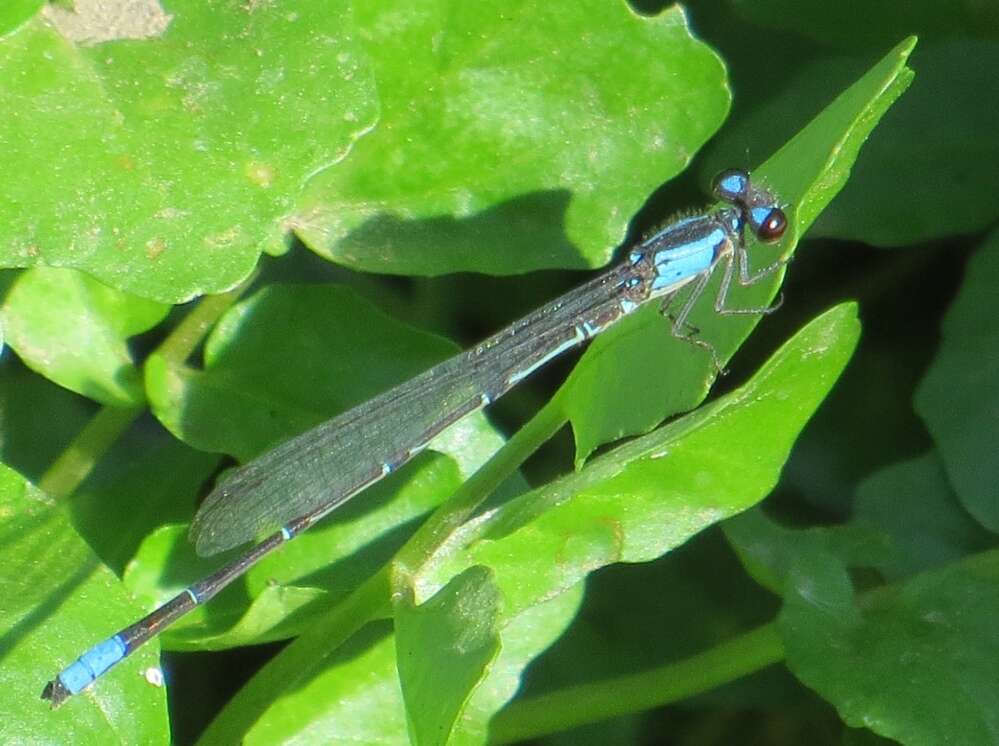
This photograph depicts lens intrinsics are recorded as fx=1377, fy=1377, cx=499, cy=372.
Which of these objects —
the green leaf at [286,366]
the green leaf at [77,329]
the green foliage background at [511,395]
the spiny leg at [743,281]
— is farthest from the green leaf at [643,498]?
the green leaf at [77,329]

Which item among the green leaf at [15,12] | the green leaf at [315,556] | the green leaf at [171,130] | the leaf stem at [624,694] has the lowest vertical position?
the leaf stem at [624,694]

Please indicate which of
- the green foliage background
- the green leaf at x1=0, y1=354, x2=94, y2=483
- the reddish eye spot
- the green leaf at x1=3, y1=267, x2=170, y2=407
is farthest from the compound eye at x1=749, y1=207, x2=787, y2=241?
the green leaf at x1=0, y1=354, x2=94, y2=483

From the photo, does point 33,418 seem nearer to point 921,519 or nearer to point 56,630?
point 56,630

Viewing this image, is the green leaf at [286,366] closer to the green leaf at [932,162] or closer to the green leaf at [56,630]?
the green leaf at [56,630]

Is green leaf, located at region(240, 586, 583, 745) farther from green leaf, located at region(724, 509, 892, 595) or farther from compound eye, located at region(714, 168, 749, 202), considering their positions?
compound eye, located at region(714, 168, 749, 202)

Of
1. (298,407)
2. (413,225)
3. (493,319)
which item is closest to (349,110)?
(413,225)

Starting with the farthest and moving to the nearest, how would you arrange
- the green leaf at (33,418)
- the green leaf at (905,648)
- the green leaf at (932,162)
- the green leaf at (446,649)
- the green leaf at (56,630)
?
the green leaf at (932,162)
the green leaf at (33,418)
the green leaf at (905,648)
the green leaf at (56,630)
the green leaf at (446,649)

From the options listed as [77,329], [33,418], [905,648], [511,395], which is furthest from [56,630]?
[511,395]
